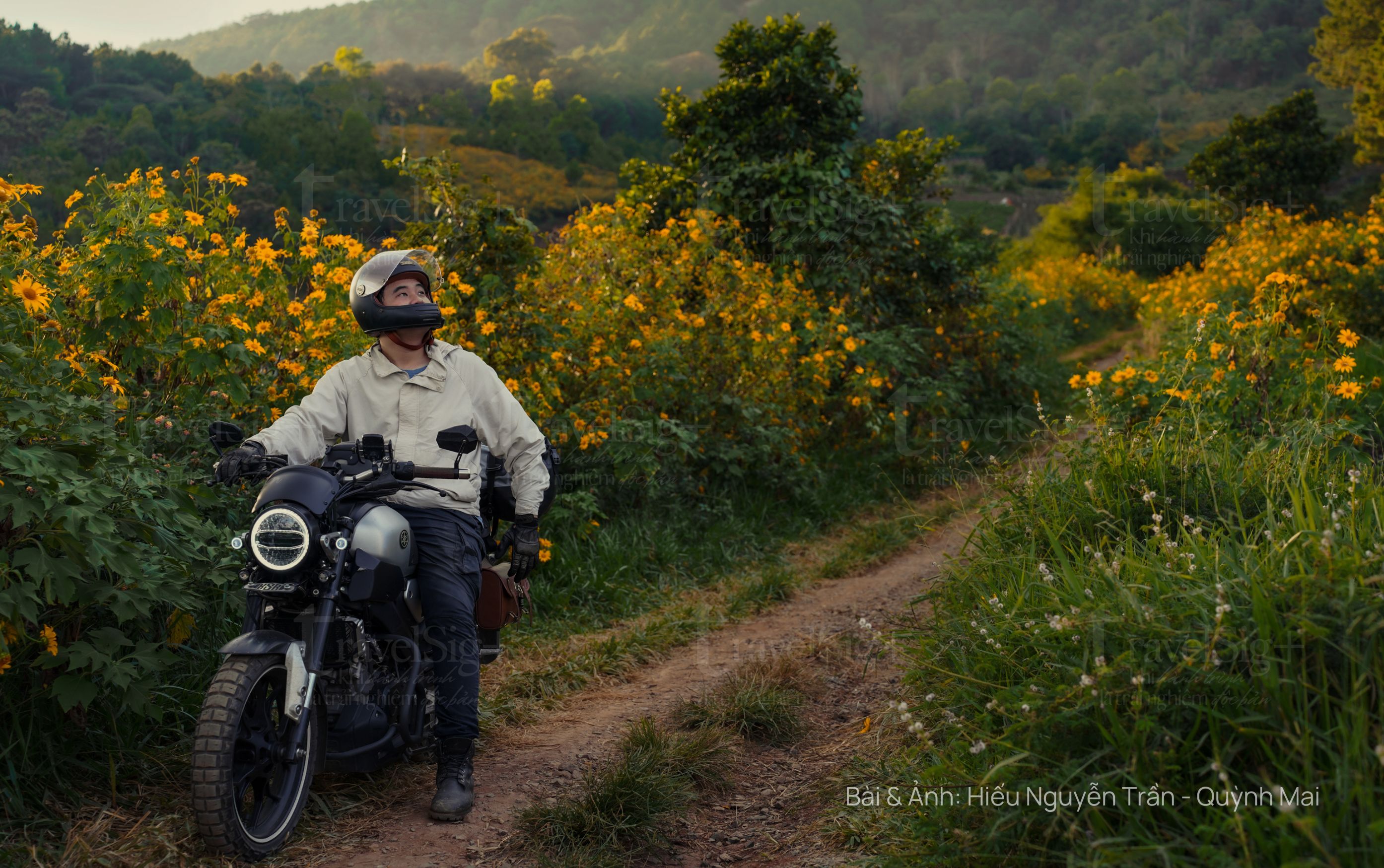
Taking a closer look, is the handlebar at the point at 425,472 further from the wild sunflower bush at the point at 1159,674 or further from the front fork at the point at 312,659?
the wild sunflower bush at the point at 1159,674

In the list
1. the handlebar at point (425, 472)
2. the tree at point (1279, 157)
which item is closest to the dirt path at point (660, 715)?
the handlebar at point (425, 472)

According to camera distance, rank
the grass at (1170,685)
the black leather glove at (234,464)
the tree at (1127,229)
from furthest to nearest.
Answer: the tree at (1127,229) < the black leather glove at (234,464) < the grass at (1170,685)

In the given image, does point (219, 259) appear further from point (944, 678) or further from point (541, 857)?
point (944, 678)

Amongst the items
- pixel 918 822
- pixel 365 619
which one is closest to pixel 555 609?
pixel 365 619

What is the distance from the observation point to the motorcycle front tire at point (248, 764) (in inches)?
105

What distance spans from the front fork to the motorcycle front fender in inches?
1.6

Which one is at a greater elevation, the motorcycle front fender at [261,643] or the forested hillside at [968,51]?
the forested hillside at [968,51]

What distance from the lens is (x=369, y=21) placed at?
124438mm

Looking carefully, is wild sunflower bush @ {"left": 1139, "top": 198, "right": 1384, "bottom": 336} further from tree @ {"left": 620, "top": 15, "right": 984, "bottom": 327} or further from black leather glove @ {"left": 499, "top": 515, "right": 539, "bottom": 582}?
black leather glove @ {"left": 499, "top": 515, "right": 539, "bottom": 582}

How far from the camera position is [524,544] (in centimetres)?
359

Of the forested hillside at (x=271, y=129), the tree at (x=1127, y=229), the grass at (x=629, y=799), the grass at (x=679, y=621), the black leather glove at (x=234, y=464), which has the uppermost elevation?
the forested hillside at (x=271, y=129)

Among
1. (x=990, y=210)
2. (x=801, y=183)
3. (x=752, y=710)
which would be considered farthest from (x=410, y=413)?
(x=990, y=210)

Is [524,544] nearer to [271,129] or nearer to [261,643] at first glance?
[261,643]

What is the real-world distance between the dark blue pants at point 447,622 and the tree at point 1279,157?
19291 mm
